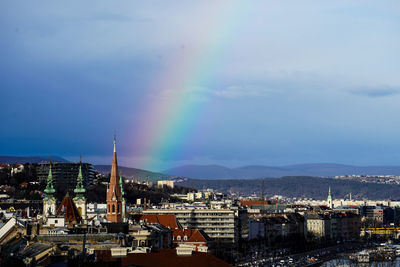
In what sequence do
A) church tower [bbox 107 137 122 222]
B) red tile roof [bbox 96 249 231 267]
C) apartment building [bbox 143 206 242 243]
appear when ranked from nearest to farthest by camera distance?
Result: red tile roof [bbox 96 249 231 267] < church tower [bbox 107 137 122 222] < apartment building [bbox 143 206 242 243]

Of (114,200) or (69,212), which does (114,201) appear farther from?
(69,212)

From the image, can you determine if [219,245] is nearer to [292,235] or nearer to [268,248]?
[268,248]

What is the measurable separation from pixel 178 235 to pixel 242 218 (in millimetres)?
48805

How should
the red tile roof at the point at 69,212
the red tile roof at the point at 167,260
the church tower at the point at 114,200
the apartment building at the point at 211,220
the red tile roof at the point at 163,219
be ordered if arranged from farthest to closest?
1. the apartment building at the point at 211,220
2. the red tile roof at the point at 163,219
3. the church tower at the point at 114,200
4. the red tile roof at the point at 69,212
5. the red tile roof at the point at 167,260

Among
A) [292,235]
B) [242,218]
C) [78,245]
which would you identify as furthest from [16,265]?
[292,235]

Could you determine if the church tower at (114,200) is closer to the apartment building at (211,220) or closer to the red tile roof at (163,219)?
the red tile roof at (163,219)

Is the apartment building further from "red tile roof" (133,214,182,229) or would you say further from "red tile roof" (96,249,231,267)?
"red tile roof" (96,249,231,267)

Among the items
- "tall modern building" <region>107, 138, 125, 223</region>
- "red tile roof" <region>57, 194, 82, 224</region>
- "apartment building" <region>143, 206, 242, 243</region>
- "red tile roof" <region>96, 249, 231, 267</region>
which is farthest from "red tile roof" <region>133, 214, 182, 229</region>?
"red tile roof" <region>96, 249, 231, 267</region>

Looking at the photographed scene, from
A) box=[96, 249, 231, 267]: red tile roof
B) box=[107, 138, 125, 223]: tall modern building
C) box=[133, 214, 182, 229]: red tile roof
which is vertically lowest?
box=[96, 249, 231, 267]: red tile roof

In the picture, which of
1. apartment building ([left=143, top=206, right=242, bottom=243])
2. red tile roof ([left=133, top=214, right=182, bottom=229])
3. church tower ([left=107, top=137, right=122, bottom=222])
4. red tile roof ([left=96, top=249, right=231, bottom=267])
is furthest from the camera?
apartment building ([left=143, top=206, right=242, bottom=243])

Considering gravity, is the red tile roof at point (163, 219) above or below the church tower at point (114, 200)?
below

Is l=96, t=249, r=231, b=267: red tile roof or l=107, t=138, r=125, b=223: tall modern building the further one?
l=107, t=138, r=125, b=223: tall modern building

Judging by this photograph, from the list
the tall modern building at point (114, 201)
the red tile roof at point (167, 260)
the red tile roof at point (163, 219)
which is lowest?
the red tile roof at point (167, 260)

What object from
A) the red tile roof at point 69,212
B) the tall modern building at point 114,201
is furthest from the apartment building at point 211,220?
the red tile roof at point 69,212
